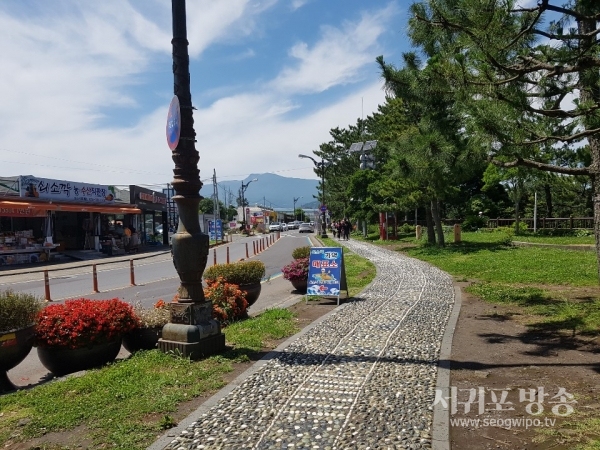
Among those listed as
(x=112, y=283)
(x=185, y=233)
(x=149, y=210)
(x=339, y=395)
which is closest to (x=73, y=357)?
(x=185, y=233)

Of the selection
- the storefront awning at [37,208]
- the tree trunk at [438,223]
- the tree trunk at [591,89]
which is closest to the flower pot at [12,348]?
the tree trunk at [591,89]

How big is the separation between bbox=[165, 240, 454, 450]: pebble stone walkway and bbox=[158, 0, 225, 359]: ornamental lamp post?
1.02 m

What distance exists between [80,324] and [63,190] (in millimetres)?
26195

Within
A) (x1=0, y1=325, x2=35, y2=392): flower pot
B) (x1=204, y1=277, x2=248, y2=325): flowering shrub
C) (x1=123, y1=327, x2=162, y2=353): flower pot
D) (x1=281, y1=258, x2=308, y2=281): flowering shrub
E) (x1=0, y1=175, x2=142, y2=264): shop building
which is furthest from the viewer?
(x1=0, y1=175, x2=142, y2=264): shop building

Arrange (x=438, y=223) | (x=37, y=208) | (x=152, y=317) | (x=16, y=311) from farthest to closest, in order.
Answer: (x=37, y=208) < (x=438, y=223) < (x=152, y=317) < (x=16, y=311)

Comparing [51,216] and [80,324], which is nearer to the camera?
[80,324]

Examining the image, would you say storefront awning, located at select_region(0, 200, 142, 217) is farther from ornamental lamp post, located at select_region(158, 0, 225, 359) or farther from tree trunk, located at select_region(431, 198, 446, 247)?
ornamental lamp post, located at select_region(158, 0, 225, 359)

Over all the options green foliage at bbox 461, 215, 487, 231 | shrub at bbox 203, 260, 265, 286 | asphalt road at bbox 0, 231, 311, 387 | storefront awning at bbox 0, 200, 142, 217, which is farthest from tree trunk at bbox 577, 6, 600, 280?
green foliage at bbox 461, 215, 487, 231

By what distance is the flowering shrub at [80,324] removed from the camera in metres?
5.54

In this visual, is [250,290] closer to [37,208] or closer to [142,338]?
[142,338]

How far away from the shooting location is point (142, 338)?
636cm

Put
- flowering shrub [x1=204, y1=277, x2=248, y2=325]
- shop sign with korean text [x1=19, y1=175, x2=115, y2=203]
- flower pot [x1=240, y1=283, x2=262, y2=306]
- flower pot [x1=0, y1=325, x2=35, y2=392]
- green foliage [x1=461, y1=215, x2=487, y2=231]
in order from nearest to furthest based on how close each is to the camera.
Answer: flower pot [x1=0, y1=325, x2=35, y2=392], flowering shrub [x1=204, y1=277, x2=248, y2=325], flower pot [x1=240, y1=283, x2=262, y2=306], shop sign with korean text [x1=19, y1=175, x2=115, y2=203], green foliage [x1=461, y1=215, x2=487, y2=231]

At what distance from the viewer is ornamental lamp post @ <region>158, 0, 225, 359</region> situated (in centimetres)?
573

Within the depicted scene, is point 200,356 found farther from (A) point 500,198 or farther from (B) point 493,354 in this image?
(A) point 500,198
